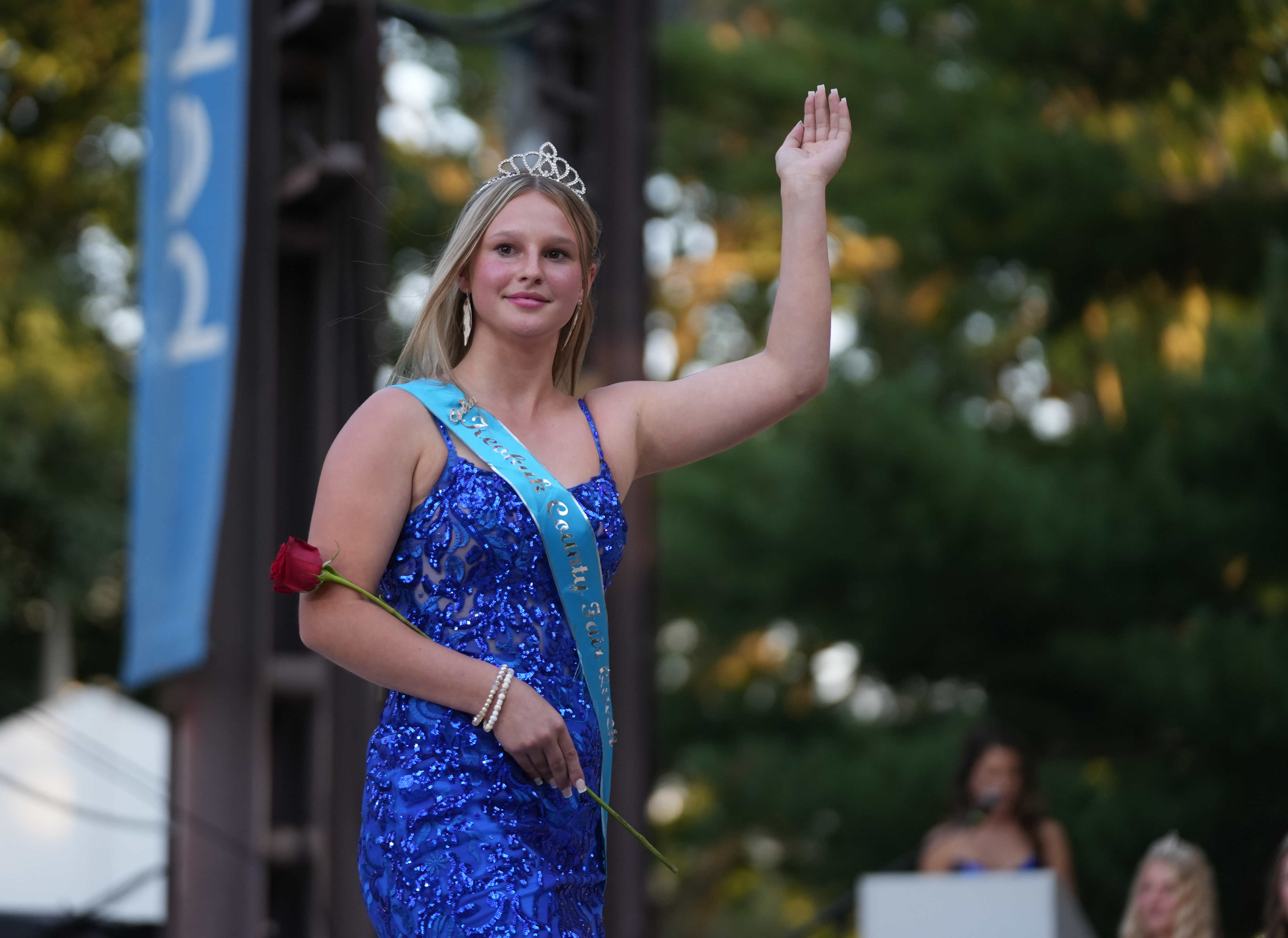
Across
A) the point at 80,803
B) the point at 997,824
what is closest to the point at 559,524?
the point at 997,824

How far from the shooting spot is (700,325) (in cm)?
1570

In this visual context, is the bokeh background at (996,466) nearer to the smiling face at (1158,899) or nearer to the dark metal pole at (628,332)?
the dark metal pole at (628,332)

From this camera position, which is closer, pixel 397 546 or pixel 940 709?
pixel 397 546

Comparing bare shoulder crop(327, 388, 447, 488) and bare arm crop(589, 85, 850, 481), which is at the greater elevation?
bare arm crop(589, 85, 850, 481)

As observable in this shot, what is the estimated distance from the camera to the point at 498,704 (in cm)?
177

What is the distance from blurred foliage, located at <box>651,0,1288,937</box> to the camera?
854cm

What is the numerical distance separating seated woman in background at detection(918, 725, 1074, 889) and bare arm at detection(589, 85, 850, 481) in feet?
12.1

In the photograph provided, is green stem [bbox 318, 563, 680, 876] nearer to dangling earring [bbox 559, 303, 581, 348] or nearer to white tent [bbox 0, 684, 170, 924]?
dangling earring [bbox 559, 303, 581, 348]

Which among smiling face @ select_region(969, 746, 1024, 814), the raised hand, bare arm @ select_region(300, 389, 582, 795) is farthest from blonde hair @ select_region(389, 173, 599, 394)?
smiling face @ select_region(969, 746, 1024, 814)

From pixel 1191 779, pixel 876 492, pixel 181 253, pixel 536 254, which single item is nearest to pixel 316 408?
pixel 181 253

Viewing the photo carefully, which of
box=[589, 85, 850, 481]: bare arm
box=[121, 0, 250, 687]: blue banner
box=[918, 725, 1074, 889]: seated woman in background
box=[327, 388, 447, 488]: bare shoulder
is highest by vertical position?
box=[121, 0, 250, 687]: blue banner

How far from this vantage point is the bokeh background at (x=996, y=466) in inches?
337

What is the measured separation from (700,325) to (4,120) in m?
6.09

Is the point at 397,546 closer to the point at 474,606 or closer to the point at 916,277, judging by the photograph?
the point at 474,606
